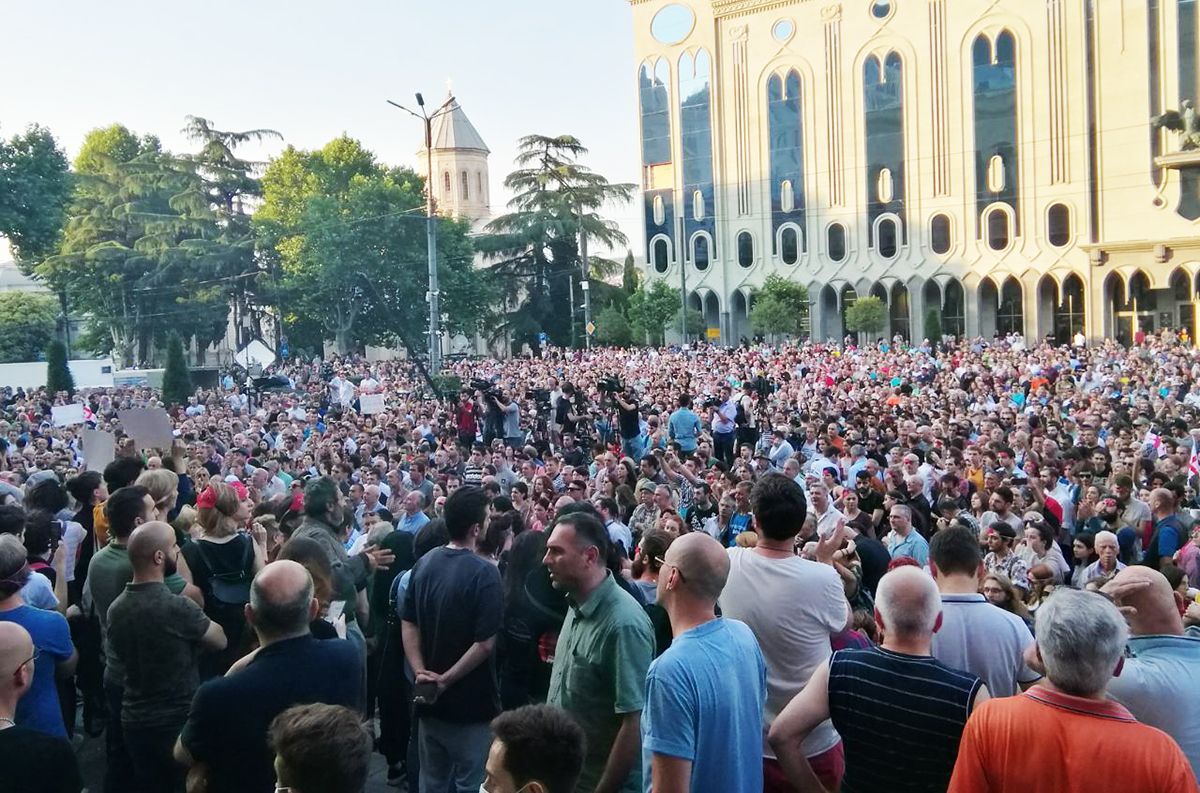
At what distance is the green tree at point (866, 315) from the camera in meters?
51.9

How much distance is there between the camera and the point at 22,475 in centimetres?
1312

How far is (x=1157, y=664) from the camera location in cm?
329

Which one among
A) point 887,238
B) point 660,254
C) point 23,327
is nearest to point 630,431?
point 887,238

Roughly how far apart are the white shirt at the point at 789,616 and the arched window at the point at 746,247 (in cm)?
5593

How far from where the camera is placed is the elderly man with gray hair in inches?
124

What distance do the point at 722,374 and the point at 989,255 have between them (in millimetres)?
27175

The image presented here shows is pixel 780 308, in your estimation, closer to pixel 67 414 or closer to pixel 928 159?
pixel 928 159

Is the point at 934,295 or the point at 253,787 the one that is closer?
the point at 253,787

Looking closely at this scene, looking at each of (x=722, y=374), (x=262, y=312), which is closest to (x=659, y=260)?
(x=262, y=312)

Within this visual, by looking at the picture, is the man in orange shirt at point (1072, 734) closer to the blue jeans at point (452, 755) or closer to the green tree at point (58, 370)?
the blue jeans at point (452, 755)

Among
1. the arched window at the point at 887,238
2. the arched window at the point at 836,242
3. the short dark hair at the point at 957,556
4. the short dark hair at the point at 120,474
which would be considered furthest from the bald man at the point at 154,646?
the arched window at the point at 836,242

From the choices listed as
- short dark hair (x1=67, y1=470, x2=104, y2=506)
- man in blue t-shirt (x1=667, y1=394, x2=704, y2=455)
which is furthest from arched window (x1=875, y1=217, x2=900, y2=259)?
short dark hair (x1=67, y1=470, x2=104, y2=506)

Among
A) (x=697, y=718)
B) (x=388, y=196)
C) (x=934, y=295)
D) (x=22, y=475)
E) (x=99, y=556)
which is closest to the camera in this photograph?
(x=697, y=718)

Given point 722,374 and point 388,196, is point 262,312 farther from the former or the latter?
point 722,374
